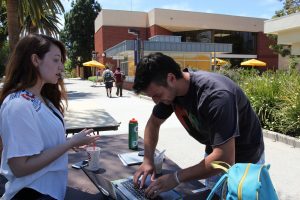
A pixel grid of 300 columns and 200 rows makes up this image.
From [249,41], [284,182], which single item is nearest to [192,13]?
[249,41]

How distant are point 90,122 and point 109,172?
2.61 meters

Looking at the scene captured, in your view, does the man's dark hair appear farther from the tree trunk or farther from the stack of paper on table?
the tree trunk

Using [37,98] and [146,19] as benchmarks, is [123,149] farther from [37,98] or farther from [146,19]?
[146,19]

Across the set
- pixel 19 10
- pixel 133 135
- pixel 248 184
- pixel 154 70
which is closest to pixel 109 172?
pixel 133 135

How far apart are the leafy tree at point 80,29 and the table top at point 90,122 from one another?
45.1 metres

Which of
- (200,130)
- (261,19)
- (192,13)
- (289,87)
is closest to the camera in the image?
(200,130)

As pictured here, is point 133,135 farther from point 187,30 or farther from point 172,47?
point 187,30

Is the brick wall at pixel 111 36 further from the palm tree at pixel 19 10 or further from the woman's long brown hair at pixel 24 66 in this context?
the woman's long brown hair at pixel 24 66

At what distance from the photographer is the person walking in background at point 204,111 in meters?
1.80

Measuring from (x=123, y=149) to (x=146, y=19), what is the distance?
134 feet

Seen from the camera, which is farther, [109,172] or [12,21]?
[12,21]

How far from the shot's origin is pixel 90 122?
5168 millimetres

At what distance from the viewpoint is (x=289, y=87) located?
8430 millimetres

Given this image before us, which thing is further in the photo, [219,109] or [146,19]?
[146,19]
